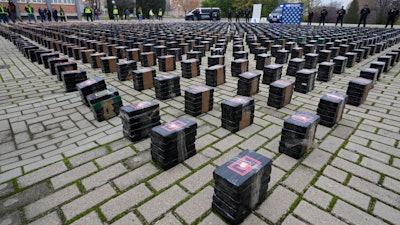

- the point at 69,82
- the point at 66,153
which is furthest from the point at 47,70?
the point at 66,153

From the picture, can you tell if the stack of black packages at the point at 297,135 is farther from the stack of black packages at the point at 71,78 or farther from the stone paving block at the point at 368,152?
the stack of black packages at the point at 71,78

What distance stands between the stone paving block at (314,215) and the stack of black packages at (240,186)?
1.57 feet

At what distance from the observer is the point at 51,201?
9.34ft

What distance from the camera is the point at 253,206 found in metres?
2.67

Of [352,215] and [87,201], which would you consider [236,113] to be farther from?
[87,201]

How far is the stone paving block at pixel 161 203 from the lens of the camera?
8.68 feet

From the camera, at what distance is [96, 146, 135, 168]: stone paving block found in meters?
3.55

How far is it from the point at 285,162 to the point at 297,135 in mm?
466

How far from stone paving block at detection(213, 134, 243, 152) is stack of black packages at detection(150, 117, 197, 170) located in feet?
1.98

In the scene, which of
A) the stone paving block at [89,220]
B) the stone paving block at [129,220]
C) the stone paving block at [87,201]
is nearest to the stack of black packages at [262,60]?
the stone paving block at [87,201]

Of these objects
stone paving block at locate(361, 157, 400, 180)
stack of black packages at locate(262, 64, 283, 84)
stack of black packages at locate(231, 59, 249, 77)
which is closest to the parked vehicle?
stack of black packages at locate(231, 59, 249, 77)

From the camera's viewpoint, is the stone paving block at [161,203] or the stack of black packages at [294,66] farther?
the stack of black packages at [294,66]

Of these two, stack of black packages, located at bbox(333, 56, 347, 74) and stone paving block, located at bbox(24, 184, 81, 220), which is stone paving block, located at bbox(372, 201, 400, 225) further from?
stack of black packages, located at bbox(333, 56, 347, 74)

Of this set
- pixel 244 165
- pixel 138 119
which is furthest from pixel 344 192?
pixel 138 119
